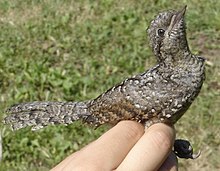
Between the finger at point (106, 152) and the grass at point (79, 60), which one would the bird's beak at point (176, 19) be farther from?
the grass at point (79, 60)

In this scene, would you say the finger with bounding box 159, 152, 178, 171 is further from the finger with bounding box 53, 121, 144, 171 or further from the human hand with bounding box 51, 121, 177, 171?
the finger with bounding box 53, 121, 144, 171

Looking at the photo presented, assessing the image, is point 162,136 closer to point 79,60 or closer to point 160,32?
point 160,32

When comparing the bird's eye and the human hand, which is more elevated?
the bird's eye

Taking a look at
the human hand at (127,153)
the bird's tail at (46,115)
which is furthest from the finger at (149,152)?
the bird's tail at (46,115)

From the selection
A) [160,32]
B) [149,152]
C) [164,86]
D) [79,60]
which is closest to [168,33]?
[160,32]

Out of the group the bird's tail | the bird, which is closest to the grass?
the bird's tail

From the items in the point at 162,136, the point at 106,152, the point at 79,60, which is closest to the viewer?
the point at 106,152
